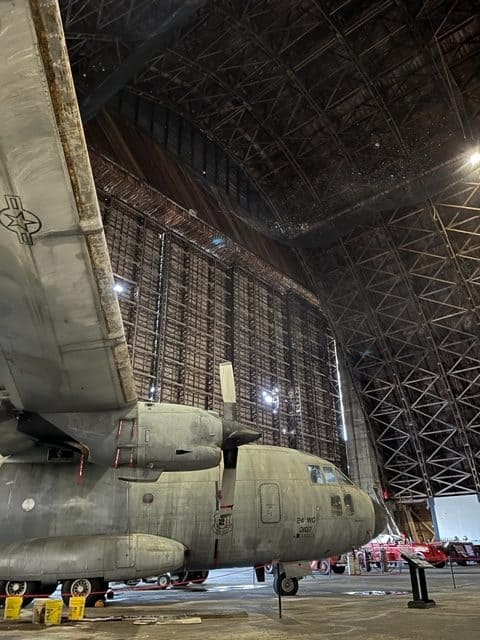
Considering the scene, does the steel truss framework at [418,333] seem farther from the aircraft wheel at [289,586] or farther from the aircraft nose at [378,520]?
the aircraft wheel at [289,586]

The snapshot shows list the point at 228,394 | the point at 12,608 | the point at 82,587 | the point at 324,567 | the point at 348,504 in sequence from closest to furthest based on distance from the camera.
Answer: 1. the point at 12,608
2. the point at 82,587
3. the point at 228,394
4. the point at 348,504
5. the point at 324,567

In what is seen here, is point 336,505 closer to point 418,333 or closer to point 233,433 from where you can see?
point 233,433

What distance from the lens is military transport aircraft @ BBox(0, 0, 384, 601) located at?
14.4ft

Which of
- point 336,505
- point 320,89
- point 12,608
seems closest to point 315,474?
point 336,505

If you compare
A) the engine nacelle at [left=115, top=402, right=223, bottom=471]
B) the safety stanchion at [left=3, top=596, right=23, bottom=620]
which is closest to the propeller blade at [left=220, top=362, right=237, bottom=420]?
the engine nacelle at [left=115, top=402, right=223, bottom=471]

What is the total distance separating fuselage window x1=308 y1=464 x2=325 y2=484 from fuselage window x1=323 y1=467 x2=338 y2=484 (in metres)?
0.17

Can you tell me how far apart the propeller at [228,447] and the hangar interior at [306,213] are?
1280 centimetres

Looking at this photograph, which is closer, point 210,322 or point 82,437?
point 82,437

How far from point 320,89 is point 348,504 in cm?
2388

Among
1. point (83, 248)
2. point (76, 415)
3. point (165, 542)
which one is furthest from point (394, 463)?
point (83, 248)

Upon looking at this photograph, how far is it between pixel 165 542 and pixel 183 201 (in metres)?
20.7

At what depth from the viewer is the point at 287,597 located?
10734mm

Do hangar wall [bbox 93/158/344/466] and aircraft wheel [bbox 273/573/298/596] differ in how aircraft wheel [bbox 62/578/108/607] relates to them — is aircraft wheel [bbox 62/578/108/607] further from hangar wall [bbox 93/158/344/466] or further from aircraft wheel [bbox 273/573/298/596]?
hangar wall [bbox 93/158/344/466]

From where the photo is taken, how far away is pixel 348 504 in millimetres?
11719
